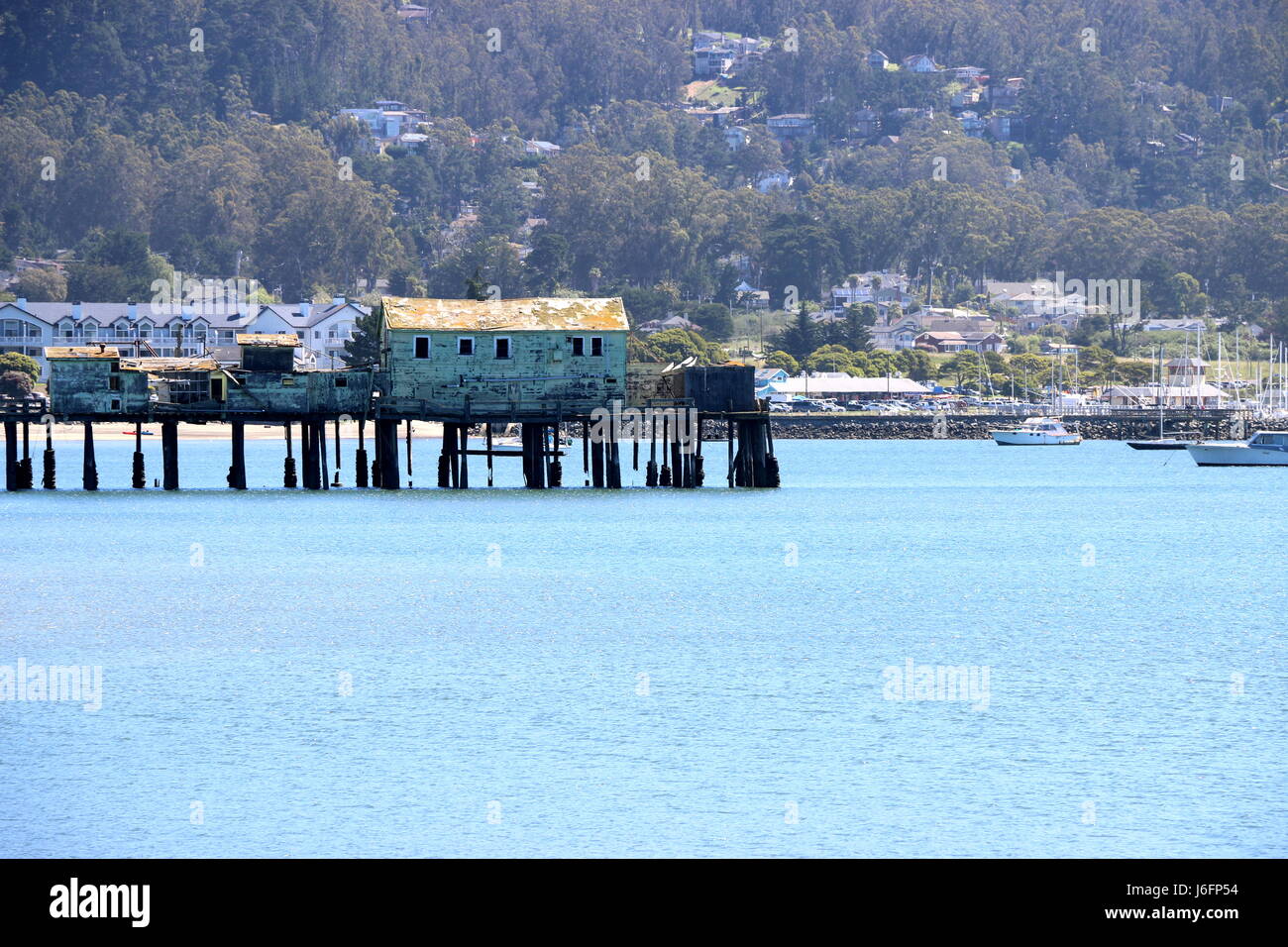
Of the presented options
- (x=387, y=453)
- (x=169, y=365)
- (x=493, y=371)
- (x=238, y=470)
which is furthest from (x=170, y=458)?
(x=493, y=371)

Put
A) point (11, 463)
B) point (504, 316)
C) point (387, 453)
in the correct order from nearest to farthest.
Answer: point (504, 316) → point (387, 453) → point (11, 463)

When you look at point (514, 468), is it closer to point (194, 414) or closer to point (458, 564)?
point (194, 414)

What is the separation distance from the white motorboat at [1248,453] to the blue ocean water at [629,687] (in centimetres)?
5639

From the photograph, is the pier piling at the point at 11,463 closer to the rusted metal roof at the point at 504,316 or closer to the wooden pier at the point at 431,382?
the wooden pier at the point at 431,382

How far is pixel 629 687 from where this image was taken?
41125mm

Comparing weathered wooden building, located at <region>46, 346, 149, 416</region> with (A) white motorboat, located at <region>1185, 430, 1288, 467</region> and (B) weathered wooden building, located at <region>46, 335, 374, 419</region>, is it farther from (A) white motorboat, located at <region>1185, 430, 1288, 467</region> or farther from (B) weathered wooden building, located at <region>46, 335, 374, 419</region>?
(A) white motorboat, located at <region>1185, 430, 1288, 467</region>

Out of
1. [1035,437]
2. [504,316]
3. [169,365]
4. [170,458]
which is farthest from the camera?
[1035,437]

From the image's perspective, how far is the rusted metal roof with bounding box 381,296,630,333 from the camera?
8094cm

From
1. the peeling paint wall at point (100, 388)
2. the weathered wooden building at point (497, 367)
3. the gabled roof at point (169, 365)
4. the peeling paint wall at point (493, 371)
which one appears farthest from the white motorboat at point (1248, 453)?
the peeling paint wall at point (100, 388)

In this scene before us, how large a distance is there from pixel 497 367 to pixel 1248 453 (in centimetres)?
7725

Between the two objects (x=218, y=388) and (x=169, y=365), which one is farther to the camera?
(x=169, y=365)

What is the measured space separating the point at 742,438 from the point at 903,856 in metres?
64.9

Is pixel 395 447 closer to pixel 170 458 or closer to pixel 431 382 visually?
pixel 431 382

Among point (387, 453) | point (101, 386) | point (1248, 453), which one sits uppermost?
point (101, 386)
